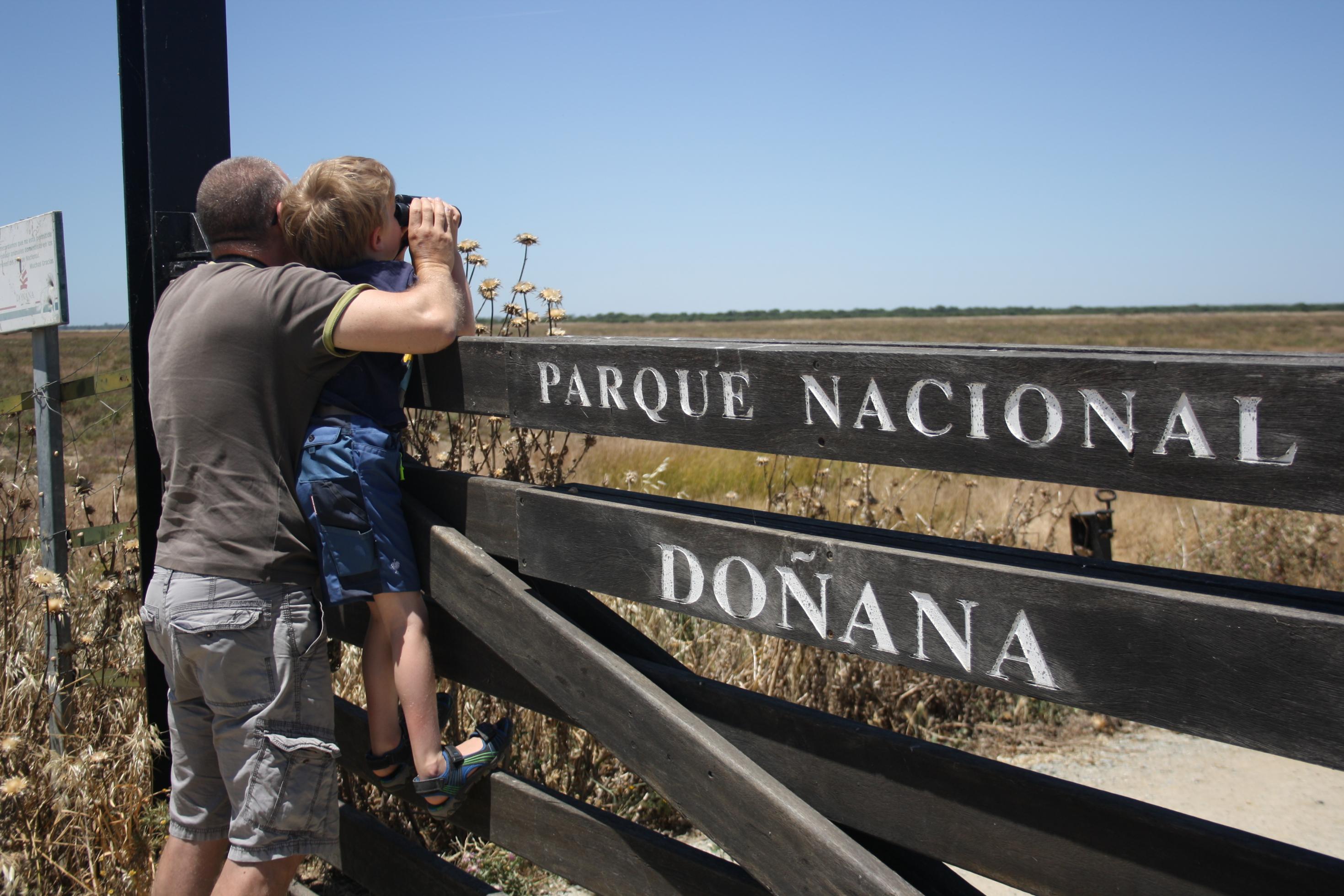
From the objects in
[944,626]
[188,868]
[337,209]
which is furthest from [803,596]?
[188,868]

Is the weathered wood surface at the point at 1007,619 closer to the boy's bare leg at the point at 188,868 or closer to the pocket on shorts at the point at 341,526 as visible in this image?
the pocket on shorts at the point at 341,526

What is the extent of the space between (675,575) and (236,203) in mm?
1327

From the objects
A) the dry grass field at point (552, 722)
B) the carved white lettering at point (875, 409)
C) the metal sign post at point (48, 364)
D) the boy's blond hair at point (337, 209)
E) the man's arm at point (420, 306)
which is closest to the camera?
the carved white lettering at point (875, 409)

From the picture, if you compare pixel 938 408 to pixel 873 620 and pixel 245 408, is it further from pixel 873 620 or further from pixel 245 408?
pixel 245 408

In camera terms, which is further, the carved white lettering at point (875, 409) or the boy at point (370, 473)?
the boy at point (370, 473)

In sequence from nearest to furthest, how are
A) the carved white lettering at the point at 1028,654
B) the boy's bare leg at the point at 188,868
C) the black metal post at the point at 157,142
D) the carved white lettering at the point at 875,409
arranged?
the carved white lettering at the point at 1028,654
the carved white lettering at the point at 875,409
the boy's bare leg at the point at 188,868
the black metal post at the point at 157,142

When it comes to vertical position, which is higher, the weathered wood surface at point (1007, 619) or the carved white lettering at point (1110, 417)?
the carved white lettering at point (1110, 417)

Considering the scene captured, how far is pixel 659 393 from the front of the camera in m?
1.98

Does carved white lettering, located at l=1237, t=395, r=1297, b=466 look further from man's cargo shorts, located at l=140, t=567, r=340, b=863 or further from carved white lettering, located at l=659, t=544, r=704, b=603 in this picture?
man's cargo shorts, located at l=140, t=567, r=340, b=863

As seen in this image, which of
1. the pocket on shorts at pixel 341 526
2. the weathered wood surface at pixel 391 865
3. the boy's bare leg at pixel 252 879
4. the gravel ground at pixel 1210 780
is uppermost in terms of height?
the pocket on shorts at pixel 341 526

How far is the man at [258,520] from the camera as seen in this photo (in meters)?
2.13


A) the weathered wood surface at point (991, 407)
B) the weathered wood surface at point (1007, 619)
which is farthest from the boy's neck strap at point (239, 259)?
the weathered wood surface at point (1007, 619)

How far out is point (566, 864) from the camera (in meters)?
2.38

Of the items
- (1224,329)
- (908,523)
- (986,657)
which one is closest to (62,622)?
(986,657)
